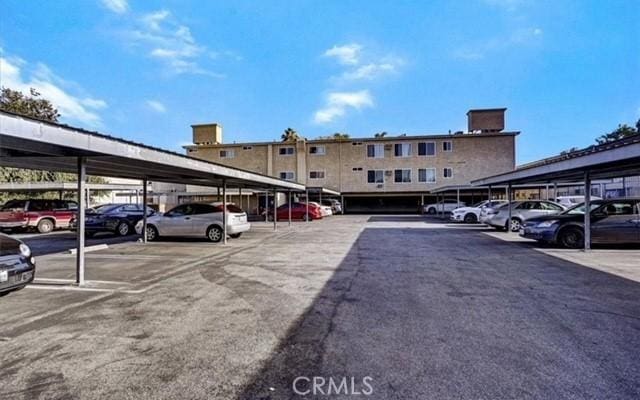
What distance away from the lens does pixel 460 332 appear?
14.2ft

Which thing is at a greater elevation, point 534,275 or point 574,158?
point 574,158

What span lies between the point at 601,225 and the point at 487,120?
90.4 feet

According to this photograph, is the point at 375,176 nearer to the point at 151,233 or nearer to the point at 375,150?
the point at 375,150

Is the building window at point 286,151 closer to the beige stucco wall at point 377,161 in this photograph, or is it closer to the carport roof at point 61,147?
the beige stucco wall at point 377,161

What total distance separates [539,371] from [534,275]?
4.82 metres

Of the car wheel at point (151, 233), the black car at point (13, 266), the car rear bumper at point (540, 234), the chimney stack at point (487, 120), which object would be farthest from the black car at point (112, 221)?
the chimney stack at point (487, 120)

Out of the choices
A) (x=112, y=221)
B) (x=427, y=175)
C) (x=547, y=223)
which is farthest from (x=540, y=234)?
(x=427, y=175)

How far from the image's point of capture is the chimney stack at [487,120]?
36062 mm

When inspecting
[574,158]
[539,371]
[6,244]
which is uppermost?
[574,158]

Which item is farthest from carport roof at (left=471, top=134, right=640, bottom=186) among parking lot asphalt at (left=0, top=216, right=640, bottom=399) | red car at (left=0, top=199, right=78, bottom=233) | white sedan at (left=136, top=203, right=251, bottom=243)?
red car at (left=0, top=199, right=78, bottom=233)

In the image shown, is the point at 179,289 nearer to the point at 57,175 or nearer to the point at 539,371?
the point at 539,371

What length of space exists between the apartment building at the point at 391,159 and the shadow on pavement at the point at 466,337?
2964 centimetres

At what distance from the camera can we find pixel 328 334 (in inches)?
168

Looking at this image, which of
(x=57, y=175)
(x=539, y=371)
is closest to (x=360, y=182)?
(x=57, y=175)
